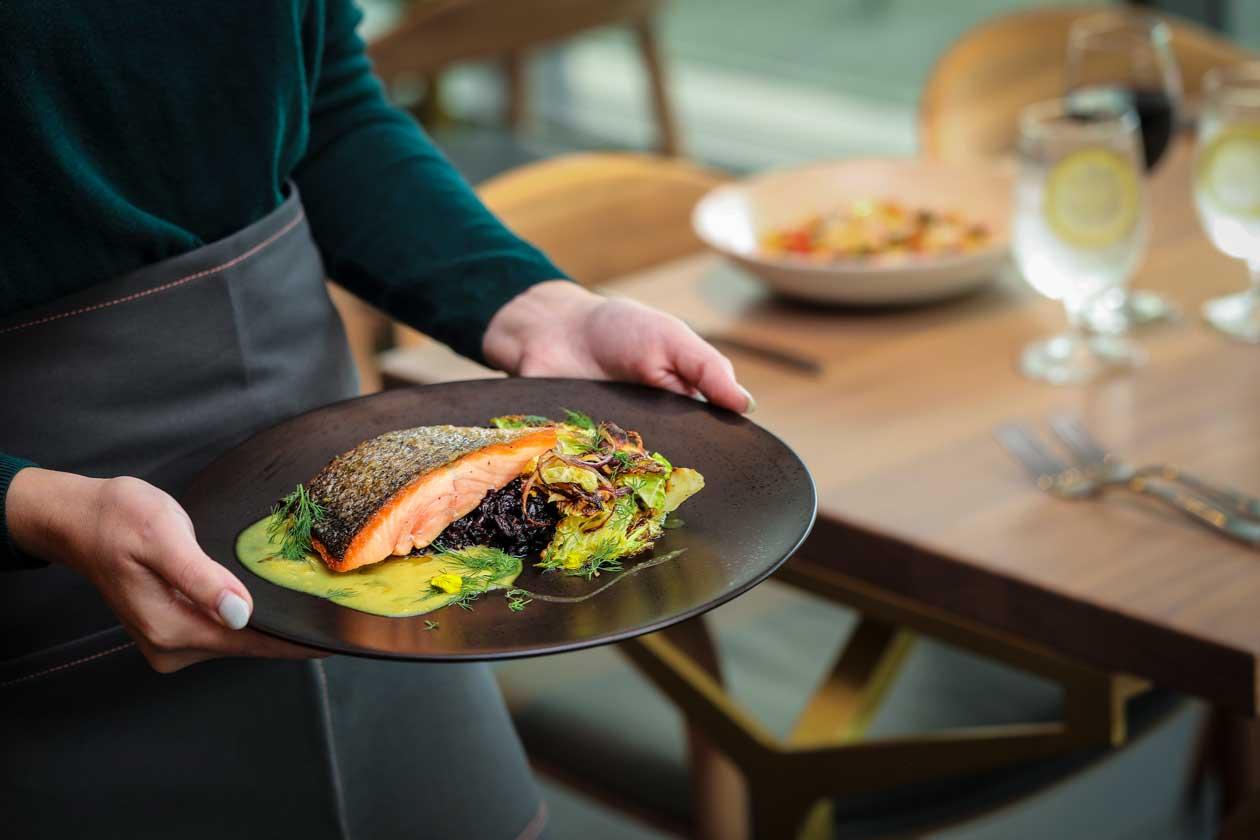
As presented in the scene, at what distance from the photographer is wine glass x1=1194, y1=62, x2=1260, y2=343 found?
140 centimetres

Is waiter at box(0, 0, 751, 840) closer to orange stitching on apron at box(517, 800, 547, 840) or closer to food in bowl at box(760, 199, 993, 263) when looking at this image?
orange stitching on apron at box(517, 800, 547, 840)

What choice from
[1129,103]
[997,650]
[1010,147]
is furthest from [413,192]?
[1010,147]

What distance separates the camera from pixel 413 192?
1138mm

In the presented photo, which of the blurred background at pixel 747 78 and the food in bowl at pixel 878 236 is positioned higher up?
the food in bowl at pixel 878 236

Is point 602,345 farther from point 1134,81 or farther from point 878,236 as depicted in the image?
point 1134,81

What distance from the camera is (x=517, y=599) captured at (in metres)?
0.78

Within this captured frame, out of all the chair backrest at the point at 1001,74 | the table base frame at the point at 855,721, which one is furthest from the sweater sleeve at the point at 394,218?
the chair backrest at the point at 1001,74

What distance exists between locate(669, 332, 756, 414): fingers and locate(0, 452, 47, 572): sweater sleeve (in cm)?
42

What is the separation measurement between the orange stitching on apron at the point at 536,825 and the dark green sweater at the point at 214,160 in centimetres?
38

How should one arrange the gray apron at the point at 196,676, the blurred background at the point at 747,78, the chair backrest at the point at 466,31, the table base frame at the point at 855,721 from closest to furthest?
the gray apron at the point at 196,676
the table base frame at the point at 855,721
the chair backrest at the point at 466,31
the blurred background at the point at 747,78

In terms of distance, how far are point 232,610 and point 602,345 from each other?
41 centimetres

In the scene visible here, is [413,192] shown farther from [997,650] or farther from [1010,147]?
[1010,147]

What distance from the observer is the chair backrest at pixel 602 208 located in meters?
1.83

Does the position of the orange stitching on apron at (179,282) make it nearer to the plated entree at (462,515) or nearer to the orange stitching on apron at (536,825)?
the plated entree at (462,515)
